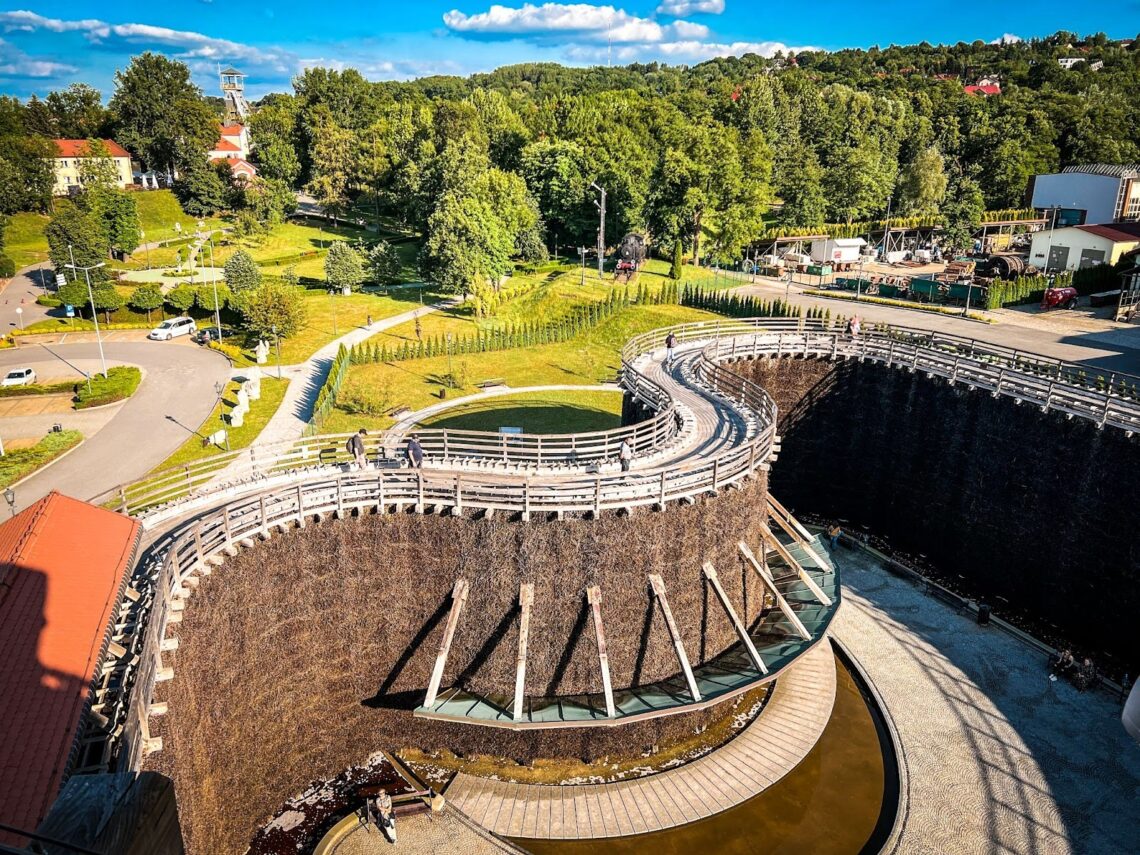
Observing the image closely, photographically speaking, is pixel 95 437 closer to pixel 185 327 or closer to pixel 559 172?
pixel 185 327

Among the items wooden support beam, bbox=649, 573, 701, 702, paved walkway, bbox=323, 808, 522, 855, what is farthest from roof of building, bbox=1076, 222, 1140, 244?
paved walkway, bbox=323, 808, 522, 855

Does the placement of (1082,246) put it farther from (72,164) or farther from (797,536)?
(72,164)

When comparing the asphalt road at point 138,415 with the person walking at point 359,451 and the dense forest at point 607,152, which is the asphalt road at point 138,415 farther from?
the dense forest at point 607,152

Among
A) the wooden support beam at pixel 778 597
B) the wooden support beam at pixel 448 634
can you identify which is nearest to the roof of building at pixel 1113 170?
the wooden support beam at pixel 778 597

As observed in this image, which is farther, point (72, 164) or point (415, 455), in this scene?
point (72, 164)

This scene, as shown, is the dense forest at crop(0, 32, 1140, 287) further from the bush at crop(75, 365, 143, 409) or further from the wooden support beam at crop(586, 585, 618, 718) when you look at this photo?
the wooden support beam at crop(586, 585, 618, 718)

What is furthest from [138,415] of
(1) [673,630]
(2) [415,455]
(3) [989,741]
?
(3) [989,741]
